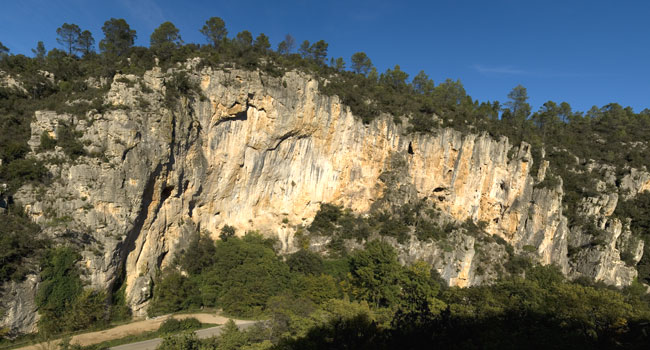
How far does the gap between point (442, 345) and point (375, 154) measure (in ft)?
109

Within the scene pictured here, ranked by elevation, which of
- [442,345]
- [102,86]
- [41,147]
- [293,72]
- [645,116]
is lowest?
[442,345]

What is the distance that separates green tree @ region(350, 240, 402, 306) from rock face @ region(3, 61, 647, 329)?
632 cm

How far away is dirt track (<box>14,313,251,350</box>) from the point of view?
19094 mm

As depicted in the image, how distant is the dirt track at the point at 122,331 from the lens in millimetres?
19094

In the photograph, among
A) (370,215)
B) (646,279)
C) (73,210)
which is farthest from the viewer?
(646,279)

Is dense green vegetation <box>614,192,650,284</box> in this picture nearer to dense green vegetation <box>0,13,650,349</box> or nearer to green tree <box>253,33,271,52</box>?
dense green vegetation <box>0,13,650,349</box>

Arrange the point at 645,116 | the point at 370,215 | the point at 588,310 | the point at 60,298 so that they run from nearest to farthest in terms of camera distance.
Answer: the point at 588,310, the point at 60,298, the point at 370,215, the point at 645,116

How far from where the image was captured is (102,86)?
29.0m

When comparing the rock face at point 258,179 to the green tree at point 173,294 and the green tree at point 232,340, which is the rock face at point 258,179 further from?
the green tree at point 232,340

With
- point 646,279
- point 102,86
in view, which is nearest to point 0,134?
point 102,86

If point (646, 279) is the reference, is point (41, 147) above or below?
above

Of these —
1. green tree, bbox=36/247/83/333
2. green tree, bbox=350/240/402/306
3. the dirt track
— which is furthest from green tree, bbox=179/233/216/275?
green tree, bbox=350/240/402/306

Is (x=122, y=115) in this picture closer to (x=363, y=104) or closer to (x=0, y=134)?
(x=0, y=134)

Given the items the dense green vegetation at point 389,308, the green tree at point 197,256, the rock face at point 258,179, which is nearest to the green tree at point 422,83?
the rock face at point 258,179
